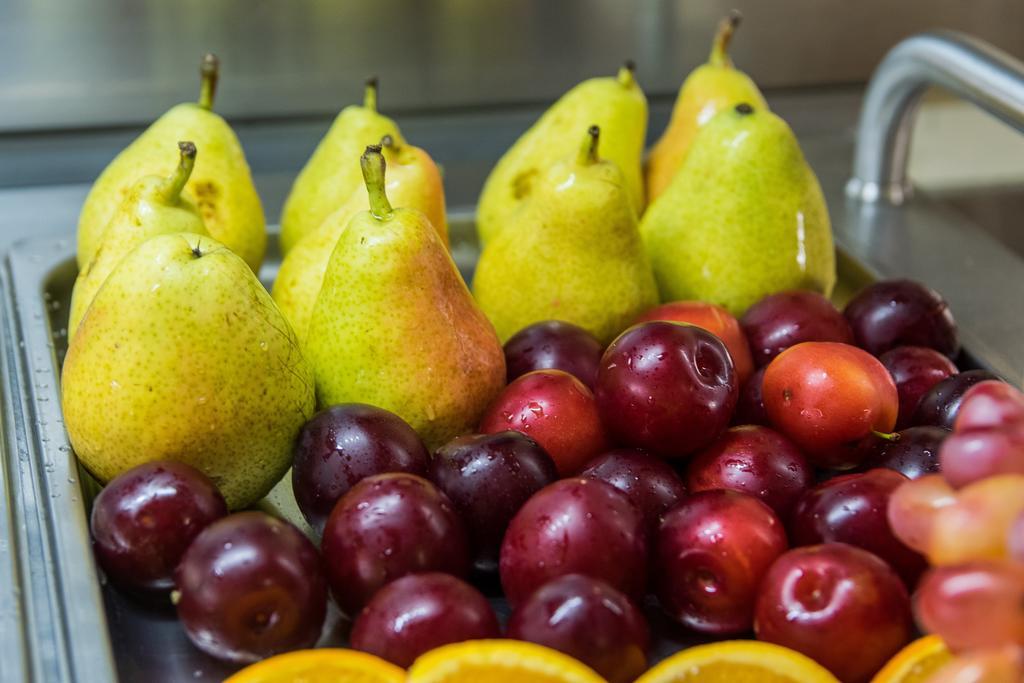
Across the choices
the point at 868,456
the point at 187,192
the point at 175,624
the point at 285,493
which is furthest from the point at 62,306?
the point at 868,456

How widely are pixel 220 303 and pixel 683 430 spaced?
33 cm

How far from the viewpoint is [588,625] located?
2.23 ft

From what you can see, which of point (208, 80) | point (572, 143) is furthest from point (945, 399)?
point (208, 80)

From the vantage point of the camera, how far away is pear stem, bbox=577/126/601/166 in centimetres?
109

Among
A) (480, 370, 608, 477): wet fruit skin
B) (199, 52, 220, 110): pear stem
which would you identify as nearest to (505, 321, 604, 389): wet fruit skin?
(480, 370, 608, 477): wet fruit skin

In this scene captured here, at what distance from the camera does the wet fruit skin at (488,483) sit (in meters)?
0.81

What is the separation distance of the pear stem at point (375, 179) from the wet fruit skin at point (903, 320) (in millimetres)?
437

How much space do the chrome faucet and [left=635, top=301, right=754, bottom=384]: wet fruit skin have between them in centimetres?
36

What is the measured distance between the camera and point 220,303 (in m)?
0.85

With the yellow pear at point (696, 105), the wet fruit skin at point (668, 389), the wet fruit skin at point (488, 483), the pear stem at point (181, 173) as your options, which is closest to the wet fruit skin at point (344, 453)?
the wet fruit skin at point (488, 483)

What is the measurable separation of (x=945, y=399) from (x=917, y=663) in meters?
0.31

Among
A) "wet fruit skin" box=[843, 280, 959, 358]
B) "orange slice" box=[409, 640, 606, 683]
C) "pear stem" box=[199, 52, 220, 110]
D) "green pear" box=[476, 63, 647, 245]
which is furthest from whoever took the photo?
"green pear" box=[476, 63, 647, 245]

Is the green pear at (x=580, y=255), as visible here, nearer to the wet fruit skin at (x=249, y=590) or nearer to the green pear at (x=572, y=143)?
the green pear at (x=572, y=143)

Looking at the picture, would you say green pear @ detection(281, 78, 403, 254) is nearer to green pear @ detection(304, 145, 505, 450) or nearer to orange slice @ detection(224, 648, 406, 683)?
green pear @ detection(304, 145, 505, 450)
